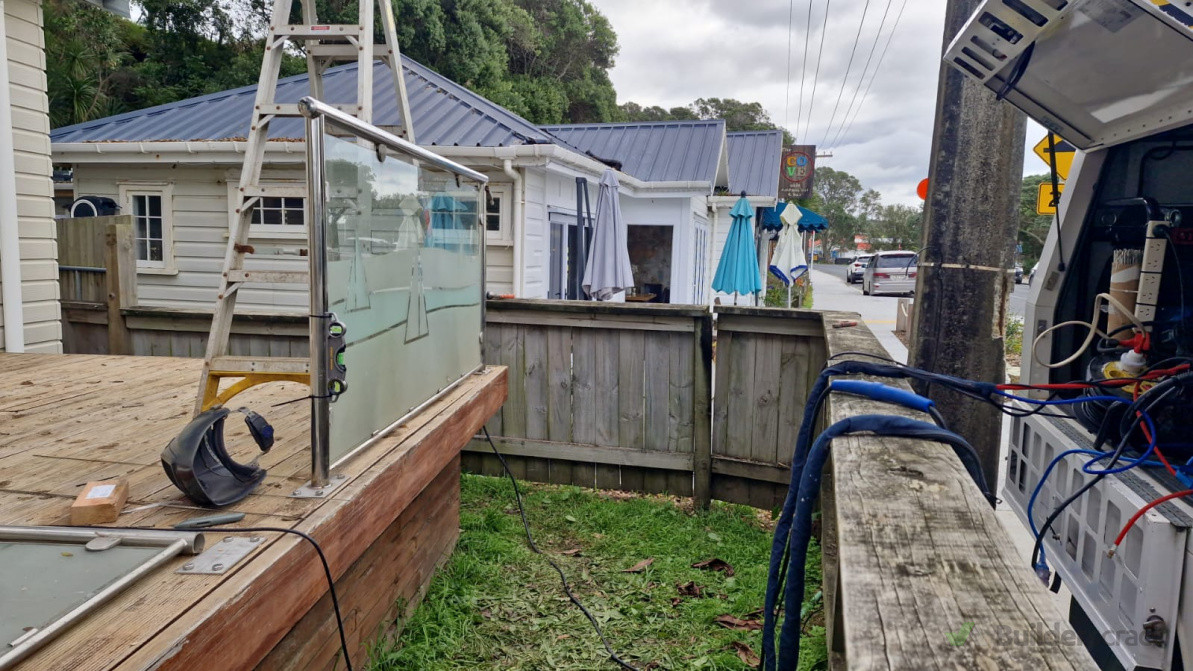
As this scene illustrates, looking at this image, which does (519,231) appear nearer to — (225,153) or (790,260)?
(225,153)

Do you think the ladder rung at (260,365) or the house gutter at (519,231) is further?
the house gutter at (519,231)

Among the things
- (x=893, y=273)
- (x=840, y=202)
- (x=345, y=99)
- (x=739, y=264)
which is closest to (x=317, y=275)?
(x=345, y=99)

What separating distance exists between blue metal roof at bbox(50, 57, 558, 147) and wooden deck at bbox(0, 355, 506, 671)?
14.6 feet

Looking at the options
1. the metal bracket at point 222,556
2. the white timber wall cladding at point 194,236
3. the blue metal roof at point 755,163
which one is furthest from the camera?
the blue metal roof at point 755,163

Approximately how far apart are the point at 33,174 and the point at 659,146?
35.1ft

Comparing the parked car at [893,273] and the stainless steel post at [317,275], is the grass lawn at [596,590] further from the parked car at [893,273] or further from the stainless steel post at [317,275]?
the parked car at [893,273]

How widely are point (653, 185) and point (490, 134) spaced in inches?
172

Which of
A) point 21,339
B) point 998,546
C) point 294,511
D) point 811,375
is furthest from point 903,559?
point 21,339

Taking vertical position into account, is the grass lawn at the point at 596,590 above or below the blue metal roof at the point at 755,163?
below

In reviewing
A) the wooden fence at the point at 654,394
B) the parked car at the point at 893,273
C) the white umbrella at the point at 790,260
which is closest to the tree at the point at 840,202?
the parked car at the point at 893,273

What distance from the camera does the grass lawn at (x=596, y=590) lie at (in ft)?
10.1

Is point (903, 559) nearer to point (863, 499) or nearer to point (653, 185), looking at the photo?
point (863, 499)

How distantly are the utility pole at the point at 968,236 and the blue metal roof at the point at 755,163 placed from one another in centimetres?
1415

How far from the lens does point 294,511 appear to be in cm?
195
